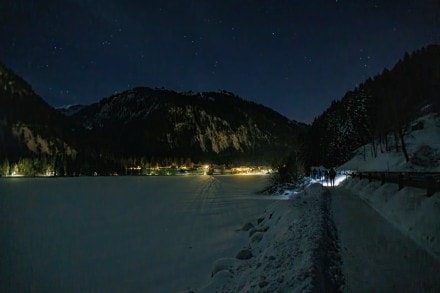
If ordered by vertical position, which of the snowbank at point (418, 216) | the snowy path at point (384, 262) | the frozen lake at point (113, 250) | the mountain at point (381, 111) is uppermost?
the mountain at point (381, 111)

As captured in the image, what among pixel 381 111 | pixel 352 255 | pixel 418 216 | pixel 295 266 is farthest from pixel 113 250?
pixel 381 111

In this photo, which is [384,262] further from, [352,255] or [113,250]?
[113,250]

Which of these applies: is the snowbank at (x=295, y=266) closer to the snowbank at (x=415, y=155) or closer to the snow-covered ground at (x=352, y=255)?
the snow-covered ground at (x=352, y=255)

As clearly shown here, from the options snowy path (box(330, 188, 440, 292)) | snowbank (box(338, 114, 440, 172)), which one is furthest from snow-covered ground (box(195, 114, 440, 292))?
snowbank (box(338, 114, 440, 172))

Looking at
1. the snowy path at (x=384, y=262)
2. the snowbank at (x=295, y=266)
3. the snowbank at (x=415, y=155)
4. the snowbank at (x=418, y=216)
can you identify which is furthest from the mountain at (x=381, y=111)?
the snowbank at (x=295, y=266)

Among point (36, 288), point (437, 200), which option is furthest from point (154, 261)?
point (437, 200)

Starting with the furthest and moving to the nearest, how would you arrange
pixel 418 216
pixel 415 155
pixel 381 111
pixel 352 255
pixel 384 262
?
1. pixel 381 111
2. pixel 415 155
3. pixel 418 216
4. pixel 352 255
5. pixel 384 262

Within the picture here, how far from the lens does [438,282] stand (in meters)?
7.18

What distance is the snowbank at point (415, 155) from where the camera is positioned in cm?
5009

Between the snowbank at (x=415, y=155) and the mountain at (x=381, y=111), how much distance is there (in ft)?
6.66

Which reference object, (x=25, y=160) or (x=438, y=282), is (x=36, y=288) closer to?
(x=438, y=282)

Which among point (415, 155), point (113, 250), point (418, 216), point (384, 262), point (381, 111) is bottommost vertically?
point (113, 250)

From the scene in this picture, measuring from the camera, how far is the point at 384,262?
8.54 metres

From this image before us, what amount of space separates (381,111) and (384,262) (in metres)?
75.1
